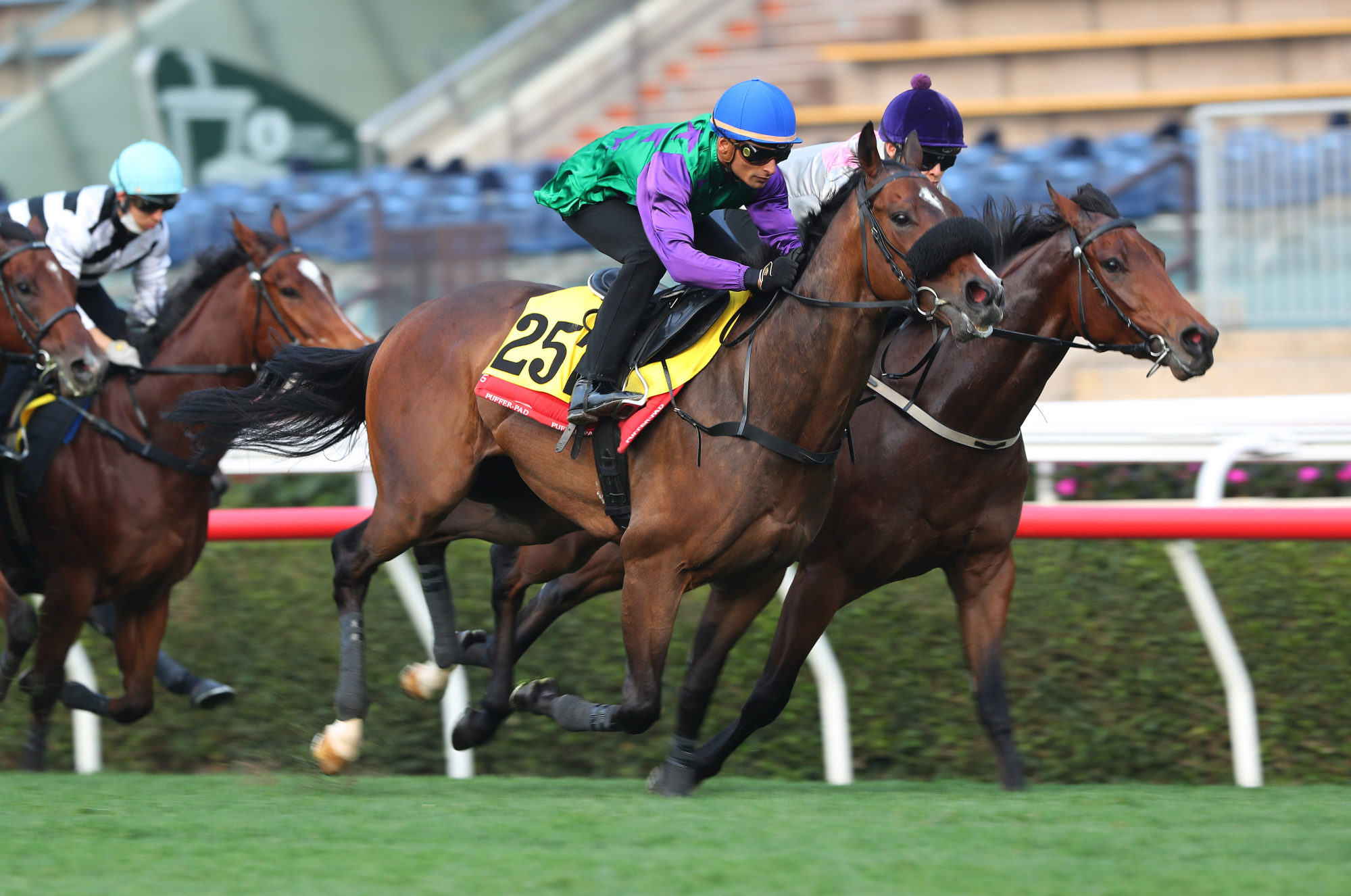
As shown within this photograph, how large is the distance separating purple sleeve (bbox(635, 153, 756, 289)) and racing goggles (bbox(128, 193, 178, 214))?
1.92 metres

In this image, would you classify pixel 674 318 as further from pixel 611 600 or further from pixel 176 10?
pixel 176 10

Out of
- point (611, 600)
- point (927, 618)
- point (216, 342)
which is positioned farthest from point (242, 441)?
point (927, 618)

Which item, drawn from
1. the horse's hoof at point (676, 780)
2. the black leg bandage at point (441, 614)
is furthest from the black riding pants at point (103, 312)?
the horse's hoof at point (676, 780)

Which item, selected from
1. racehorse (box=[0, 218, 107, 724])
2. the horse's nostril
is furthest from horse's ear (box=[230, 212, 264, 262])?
the horse's nostril

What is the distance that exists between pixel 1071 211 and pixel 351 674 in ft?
7.09

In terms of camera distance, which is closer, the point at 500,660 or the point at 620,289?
the point at 620,289

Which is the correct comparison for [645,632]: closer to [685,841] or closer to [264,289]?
[685,841]

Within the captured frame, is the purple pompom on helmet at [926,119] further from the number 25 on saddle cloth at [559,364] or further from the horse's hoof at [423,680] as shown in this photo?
the horse's hoof at [423,680]

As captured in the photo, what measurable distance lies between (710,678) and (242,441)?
1.61m

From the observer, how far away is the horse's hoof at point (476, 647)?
4.58m

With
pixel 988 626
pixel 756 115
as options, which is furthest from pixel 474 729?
pixel 756 115

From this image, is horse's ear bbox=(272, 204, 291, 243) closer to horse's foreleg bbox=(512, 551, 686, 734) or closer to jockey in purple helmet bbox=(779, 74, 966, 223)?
jockey in purple helmet bbox=(779, 74, 966, 223)

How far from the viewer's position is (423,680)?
4.37 metres

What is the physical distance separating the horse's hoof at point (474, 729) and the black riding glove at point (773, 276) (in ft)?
4.86
